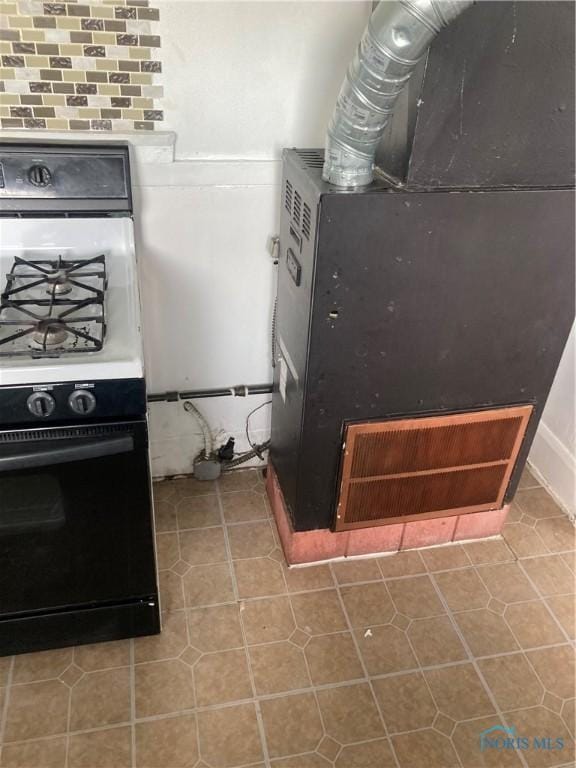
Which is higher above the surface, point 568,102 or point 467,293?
point 568,102

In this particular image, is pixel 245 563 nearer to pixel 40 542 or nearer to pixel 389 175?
pixel 40 542

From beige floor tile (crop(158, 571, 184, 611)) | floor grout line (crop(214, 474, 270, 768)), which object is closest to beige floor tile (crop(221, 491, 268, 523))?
floor grout line (crop(214, 474, 270, 768))

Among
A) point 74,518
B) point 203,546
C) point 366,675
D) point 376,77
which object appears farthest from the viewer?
point 203,546

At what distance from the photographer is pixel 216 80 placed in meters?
1.62

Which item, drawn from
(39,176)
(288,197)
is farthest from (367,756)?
(39,176)

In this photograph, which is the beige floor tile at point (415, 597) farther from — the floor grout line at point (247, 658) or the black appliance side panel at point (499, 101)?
the black appliance side panel at point (499, 101)

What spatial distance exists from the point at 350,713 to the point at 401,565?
0.50 meters

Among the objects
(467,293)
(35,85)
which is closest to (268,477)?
(467,293)

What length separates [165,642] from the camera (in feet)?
5.55

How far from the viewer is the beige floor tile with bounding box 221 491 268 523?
6.82ft

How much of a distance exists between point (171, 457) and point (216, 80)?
1.15m

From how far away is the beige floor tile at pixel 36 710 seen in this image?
148 centimetres

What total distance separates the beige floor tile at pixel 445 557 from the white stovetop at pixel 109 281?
1136mm

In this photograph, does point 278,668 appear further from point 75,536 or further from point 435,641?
point 75,536
